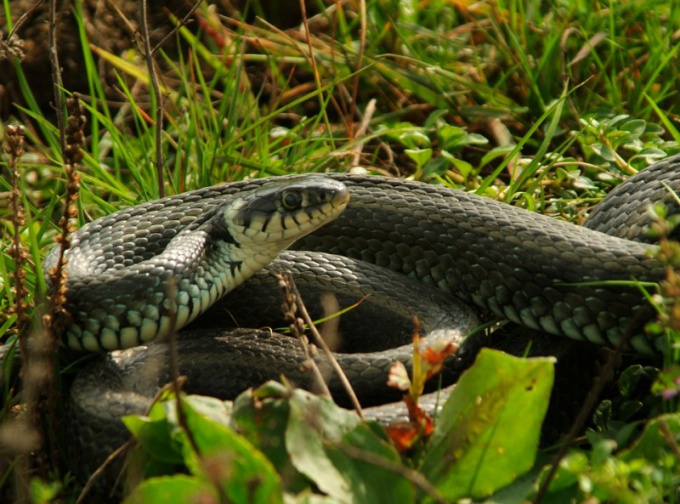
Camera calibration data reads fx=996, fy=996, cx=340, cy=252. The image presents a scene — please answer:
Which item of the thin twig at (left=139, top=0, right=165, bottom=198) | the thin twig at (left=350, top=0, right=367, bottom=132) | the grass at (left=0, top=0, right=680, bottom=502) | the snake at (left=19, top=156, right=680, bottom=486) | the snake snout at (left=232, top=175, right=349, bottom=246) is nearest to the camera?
the snake at (left=19, top=156, right=680, bottom=486)

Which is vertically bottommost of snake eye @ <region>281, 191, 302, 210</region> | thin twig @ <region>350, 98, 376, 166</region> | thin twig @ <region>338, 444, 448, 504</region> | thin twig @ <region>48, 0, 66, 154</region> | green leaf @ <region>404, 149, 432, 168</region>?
thin twig @ <region>350, 98, 376, 166</region>

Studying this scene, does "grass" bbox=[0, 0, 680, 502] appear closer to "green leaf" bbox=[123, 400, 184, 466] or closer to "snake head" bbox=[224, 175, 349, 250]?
"snake head" bbox=[224, 175, 349, 250]

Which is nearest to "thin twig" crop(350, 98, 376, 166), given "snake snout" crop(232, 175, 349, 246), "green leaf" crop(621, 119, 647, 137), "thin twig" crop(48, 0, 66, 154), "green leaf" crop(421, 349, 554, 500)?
"snake snout" crop(232, 175, 349, 246)

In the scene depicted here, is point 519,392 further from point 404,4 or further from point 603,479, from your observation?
point 404,4

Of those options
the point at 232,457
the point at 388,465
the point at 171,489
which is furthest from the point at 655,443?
the point at 171,489

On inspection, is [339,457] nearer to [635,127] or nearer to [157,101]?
[157,101]

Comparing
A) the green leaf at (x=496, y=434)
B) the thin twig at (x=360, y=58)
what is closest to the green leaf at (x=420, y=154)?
the thin twig at (x=360, y=58)

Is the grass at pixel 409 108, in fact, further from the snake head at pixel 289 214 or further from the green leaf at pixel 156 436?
the green leaf at pixel 156 436
